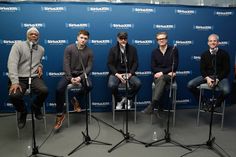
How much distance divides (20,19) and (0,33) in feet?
1.26

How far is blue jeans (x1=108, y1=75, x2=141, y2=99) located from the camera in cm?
357

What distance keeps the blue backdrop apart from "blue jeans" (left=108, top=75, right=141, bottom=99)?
1.77 ft

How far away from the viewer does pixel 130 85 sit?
3.68 m

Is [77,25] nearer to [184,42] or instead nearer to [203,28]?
[184,42]

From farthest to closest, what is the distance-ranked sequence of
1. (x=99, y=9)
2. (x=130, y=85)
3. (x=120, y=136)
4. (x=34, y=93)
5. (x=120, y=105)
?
(x=99, y=9) → (x=120, y=105) → (x=130, y=85) → (x=34, y=93) → (x=120, y=136)

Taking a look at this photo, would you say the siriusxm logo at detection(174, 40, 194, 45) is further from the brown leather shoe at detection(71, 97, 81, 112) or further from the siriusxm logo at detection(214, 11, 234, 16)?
the brown leather shoe at detection(71, 97, 81, 112)

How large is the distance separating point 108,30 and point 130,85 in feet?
3.36

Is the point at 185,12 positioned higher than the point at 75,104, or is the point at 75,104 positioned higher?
the point at 185,12

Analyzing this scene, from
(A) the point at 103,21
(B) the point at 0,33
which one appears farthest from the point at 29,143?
(A) the point at 103,21

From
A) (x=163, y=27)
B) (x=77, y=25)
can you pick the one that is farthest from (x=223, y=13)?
(x=77, y=25)

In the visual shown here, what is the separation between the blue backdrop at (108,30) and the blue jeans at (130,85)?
1.77ft

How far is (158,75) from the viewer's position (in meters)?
3.64

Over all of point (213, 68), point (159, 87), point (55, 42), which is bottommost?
point (159, 87)

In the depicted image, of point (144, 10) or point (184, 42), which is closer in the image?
point (144, 10)
